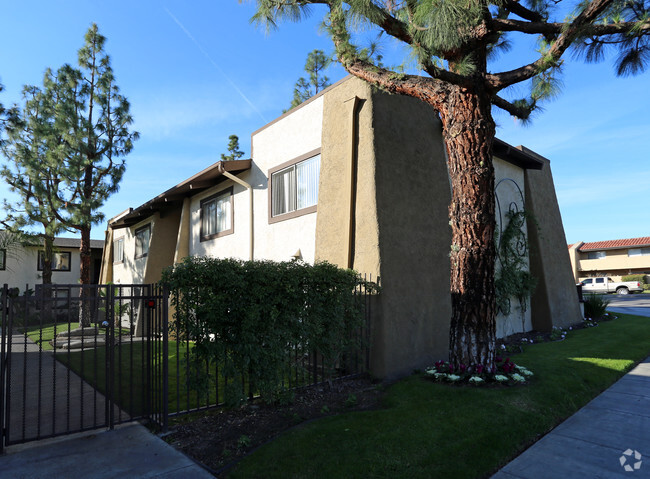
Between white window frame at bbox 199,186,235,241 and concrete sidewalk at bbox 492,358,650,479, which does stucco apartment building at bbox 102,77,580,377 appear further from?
concrete sidewalk at bbox 492,358,650,479

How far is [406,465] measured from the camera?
4309 millimetres

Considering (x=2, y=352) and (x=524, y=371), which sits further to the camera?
(x=524, y=371)

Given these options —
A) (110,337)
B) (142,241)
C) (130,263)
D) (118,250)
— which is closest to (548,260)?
(110,337)

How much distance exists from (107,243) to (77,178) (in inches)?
367

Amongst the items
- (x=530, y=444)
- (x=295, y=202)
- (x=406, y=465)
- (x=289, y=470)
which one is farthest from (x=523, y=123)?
(x=289, y=470)

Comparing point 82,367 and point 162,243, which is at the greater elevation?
point 162,243

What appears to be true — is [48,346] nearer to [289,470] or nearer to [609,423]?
[289,470]

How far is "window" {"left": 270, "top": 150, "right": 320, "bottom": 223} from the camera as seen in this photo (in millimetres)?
10312

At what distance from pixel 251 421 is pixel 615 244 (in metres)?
49.7

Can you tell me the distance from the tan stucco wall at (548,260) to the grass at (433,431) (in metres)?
5.97

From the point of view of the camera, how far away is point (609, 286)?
38344mm

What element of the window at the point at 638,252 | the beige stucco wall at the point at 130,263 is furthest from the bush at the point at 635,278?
the beige stucco wall at the point at 130,263

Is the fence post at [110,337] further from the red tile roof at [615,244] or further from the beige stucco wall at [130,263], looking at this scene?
the red tile roof at [615,244]

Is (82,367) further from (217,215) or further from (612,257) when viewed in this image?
(612,257)
